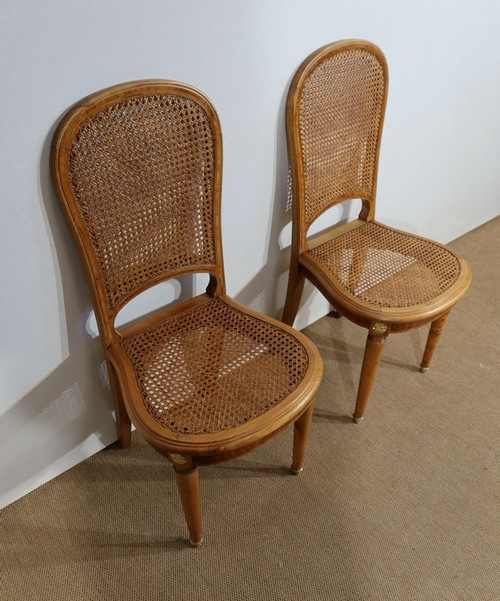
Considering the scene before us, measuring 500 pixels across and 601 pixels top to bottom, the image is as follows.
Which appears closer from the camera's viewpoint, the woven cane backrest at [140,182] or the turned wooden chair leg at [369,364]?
the woven cane backrest at [140,182]

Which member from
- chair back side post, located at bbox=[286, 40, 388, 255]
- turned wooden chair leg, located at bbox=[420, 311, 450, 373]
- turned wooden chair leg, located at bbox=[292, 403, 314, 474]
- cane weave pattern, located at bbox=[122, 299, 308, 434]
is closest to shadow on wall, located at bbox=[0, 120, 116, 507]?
cane weave pattern, located at bbox=[122, 299, 308, 434]

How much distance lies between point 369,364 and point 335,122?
69cm

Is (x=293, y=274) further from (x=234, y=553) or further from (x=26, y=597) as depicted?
(x=26, y=597)

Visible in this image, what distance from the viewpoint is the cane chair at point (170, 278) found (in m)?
1.10

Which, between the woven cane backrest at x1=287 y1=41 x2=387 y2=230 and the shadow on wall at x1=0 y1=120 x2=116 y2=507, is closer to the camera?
the shadow on wall at x1=0 y1=120 x2=116 y2=507

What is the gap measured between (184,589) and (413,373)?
102cm

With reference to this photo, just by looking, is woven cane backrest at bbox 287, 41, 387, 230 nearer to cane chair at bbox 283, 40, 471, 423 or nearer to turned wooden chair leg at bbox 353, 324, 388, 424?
cane chair at bbox 283, 40, 471, 423

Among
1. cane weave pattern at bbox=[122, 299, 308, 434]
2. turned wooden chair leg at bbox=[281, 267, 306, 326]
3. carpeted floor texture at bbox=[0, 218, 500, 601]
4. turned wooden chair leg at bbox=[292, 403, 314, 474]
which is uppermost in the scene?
cane weave pattern at bbox=[122, 299, 308, 434]

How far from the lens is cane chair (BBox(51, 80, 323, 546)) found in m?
1.10

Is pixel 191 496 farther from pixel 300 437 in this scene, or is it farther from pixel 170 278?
pixel 170 278

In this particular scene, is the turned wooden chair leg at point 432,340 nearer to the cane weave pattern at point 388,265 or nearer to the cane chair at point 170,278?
the cane weave pattern at point 388,265

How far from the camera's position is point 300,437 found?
142cm

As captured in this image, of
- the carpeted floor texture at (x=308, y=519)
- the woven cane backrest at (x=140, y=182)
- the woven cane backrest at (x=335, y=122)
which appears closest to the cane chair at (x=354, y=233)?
the woven cane backrest at (x=335, y=122)

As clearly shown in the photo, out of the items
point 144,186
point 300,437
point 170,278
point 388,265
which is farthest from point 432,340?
point 144,186
